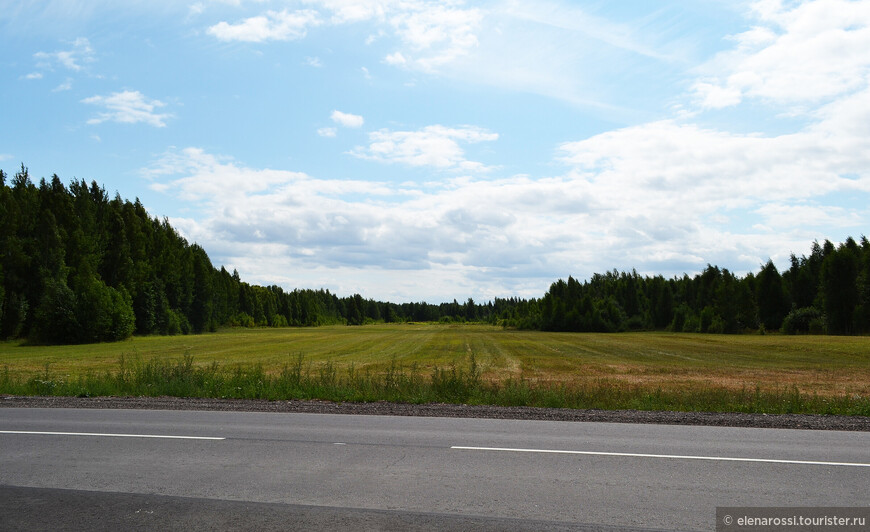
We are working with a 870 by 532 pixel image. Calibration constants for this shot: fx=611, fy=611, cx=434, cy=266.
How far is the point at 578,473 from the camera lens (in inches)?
316

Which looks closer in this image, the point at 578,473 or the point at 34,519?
the point at 34,519

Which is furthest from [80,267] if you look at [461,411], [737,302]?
[737,302]

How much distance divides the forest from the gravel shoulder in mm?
58943

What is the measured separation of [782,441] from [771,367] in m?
35.9

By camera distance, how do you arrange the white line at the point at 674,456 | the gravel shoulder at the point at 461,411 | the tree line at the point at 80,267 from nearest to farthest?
the white line at the point at 674,456 < the gravel shoulder at the point at 461,411 < the tree line at the point at 80,267

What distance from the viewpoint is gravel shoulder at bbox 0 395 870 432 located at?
42.3 feet

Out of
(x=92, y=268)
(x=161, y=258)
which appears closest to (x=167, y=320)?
(x=161, y=258)

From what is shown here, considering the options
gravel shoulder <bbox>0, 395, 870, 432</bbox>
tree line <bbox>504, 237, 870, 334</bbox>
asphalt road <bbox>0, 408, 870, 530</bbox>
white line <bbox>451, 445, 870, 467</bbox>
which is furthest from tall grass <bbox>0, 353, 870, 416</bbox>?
tree line <bbox>504, 237, 870, 334</bbox>

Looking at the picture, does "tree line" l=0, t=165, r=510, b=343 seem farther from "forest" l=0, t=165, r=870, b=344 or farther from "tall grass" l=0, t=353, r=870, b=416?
"tall grass" l=0, t=353, r=870, b=416

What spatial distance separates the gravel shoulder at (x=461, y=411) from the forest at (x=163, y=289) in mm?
58943

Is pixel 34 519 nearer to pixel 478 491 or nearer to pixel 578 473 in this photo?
pixel 478 491

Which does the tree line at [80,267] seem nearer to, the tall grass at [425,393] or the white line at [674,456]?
the tall grass at [425,393]

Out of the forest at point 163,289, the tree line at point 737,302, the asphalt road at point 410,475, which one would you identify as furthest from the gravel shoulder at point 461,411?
the tree line at point 737,302

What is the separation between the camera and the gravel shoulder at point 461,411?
1291cm
